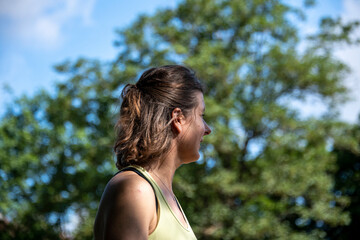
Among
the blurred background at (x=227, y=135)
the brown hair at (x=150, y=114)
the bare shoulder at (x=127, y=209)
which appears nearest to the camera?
the bare shoulder at (x=127, y=209)

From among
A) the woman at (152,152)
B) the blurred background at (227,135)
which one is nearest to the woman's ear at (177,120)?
the woman at (152,152)

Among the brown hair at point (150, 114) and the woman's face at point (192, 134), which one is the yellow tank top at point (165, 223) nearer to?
the brown hair at point (150, 114)

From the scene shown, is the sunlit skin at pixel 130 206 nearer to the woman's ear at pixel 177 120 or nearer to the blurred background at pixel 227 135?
the woman's ear at pixel 177 120

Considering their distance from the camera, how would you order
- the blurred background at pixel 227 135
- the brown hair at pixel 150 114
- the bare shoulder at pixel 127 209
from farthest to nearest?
the blurred background at pixel 227 135
the brown hair at pixel 150 114
the bare shoulder at pixel 127 209

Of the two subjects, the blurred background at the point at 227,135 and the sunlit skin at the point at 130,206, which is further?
the blurred background at the point at 227,135

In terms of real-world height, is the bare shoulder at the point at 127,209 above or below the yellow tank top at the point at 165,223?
above

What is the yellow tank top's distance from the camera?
122 centimetres

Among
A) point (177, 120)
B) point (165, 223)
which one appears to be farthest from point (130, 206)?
point (177, 120)

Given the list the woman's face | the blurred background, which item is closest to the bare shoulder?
the woman's face

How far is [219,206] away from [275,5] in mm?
6770

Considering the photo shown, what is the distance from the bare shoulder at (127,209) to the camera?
113 cm

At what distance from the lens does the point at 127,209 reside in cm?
114

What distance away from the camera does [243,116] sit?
1273 cm

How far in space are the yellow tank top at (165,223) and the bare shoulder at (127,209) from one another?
26mm
